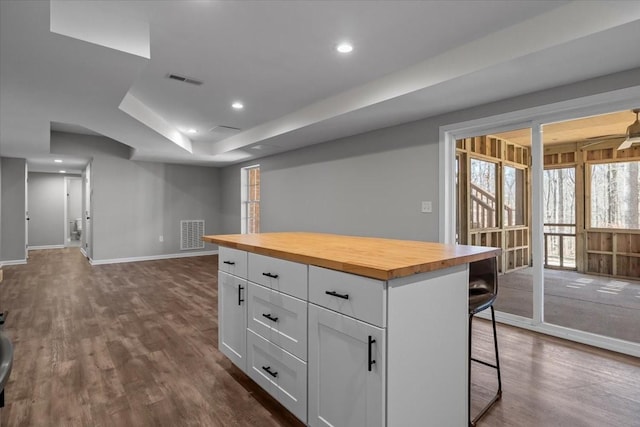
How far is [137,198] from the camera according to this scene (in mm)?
7559

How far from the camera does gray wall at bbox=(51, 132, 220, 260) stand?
7.01m

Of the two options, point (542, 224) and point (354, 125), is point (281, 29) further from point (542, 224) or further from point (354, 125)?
point (542, 224)

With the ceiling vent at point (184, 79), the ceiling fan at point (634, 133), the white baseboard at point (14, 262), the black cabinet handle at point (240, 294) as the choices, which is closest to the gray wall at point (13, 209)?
the white baseboard at point (14, 262)

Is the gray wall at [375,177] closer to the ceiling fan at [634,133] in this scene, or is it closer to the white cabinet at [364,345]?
the ceiling fan at [634,133]

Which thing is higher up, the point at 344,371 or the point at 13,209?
the point at 13,209

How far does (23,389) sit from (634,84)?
4848 millimetres

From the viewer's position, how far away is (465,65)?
2713mm

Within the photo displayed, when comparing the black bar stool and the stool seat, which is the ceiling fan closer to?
the black bar stool

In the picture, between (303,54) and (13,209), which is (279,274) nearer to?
(303,54)

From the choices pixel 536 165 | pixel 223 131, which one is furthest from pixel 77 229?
pixel 536 165

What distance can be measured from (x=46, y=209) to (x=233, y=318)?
10.3 metres

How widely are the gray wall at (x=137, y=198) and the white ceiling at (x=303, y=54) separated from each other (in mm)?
2792

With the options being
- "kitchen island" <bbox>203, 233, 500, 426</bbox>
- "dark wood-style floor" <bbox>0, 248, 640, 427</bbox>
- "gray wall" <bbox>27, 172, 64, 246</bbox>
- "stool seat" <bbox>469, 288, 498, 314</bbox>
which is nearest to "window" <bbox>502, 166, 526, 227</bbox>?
"dark wood-style floor" <bbox>0, 248, 640, 427</bbox>

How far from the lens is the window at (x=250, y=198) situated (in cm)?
770
